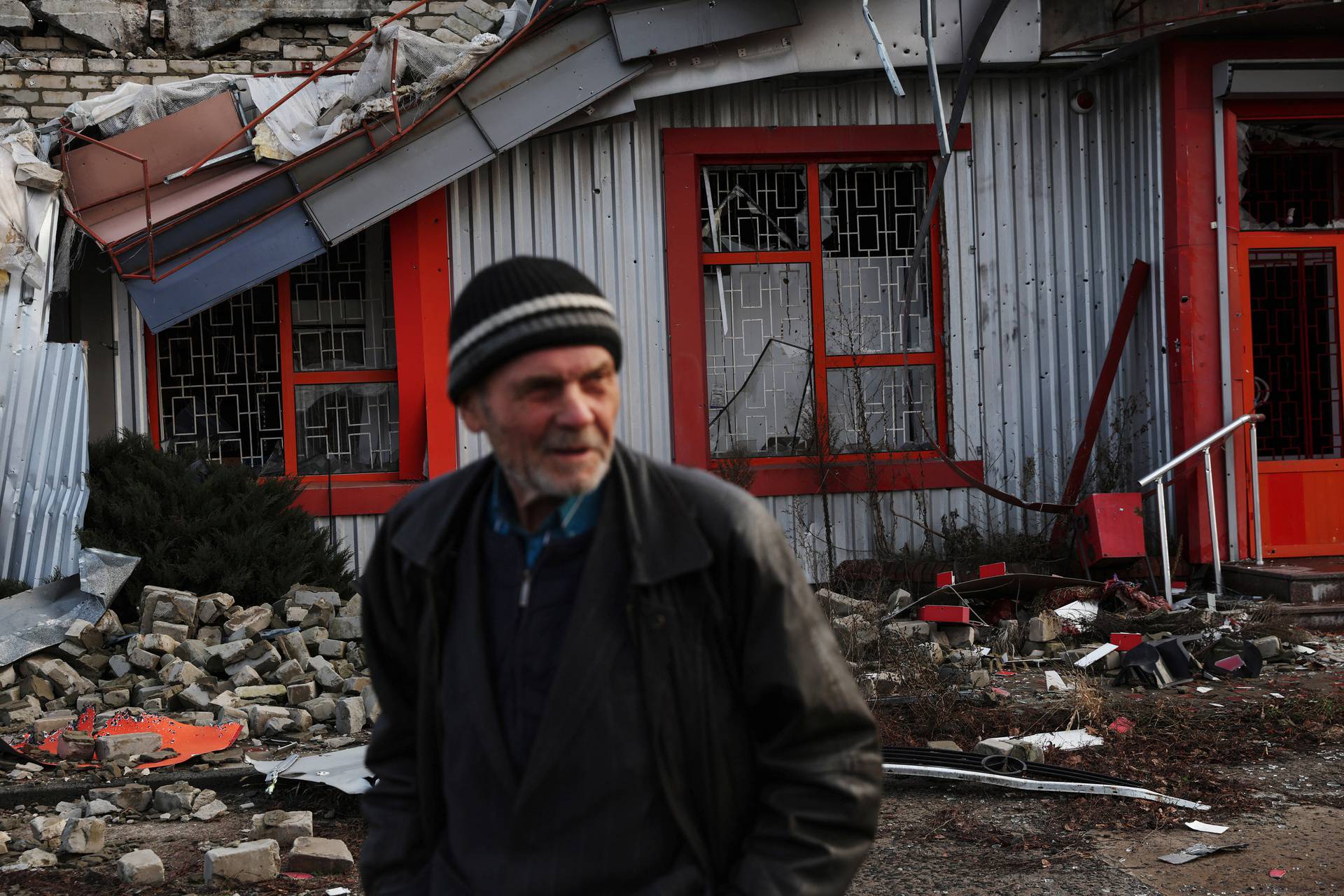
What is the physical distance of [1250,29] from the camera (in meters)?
8.73

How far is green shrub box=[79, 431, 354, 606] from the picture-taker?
7.63 metres

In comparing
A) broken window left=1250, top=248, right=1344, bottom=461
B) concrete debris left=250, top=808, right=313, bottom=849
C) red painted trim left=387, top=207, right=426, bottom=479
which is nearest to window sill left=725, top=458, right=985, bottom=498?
broken window left=1250, top=248, right=1344, bottom=461

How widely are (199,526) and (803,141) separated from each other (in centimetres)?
499

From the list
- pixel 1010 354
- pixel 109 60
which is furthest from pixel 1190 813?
pixel 109 60

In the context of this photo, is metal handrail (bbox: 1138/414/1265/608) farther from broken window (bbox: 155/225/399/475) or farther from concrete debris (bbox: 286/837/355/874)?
concrete debris (bbox: 286/837/355/874)

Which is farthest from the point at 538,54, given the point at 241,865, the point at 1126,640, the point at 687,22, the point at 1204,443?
the point at 241,865

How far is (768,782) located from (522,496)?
570mm

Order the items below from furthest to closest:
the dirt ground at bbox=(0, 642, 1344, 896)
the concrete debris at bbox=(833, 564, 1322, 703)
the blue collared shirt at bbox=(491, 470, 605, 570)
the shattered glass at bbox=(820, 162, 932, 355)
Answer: the shattered glass at bbox=(820, 162, 932, 355)
the concrete debris at bbox=(833, 564, 1322, 703)
the dirt ground at bbox=(0, 642, 1344, 896)
the blue collared shirt at bbox=(491, 470, 605, 570)

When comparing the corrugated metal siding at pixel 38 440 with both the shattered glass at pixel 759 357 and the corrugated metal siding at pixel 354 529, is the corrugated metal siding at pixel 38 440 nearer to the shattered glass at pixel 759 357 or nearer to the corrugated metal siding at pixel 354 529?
the corrugated metal siding at pixel 354 529

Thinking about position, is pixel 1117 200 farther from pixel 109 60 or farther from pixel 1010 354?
pixel 109 60

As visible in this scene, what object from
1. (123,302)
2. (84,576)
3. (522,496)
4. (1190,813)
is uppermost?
(123,302)

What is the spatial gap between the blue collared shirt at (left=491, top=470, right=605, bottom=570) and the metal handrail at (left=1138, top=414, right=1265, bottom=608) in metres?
7.06

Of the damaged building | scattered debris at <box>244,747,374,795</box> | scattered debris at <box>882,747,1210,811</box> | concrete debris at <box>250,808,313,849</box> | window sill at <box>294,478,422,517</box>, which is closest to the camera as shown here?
concrete debris at <box>250,808,313,849</box>

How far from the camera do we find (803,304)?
372 inches
